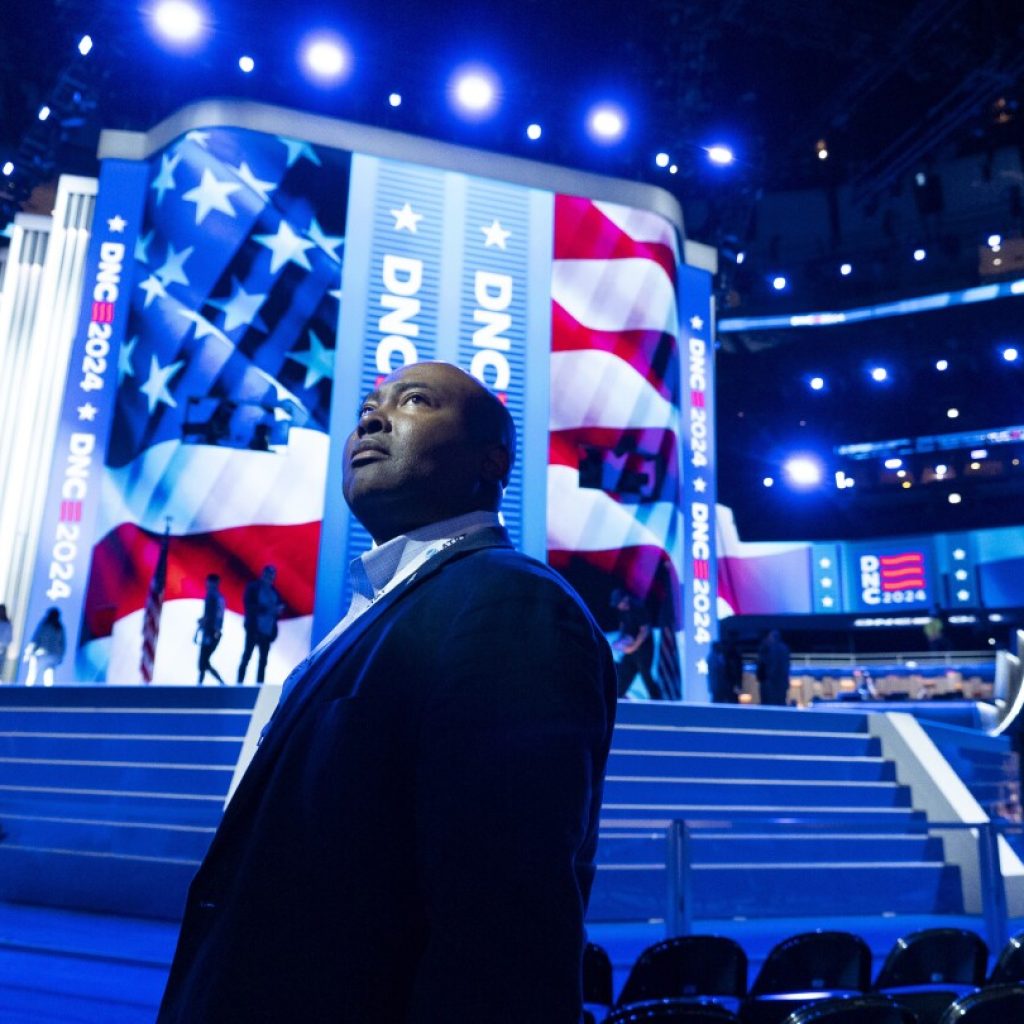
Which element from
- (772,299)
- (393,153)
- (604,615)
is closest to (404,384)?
(604,615)

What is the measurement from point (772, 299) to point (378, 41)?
57.1 ft

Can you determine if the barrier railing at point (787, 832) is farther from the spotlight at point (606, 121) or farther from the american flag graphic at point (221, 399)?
the spotlight at point (606, 121)

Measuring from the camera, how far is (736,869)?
276 inches

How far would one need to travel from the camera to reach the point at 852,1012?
2.24m

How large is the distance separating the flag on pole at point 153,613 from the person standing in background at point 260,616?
1.53 m

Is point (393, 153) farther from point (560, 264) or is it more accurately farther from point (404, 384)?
point (404, 384)

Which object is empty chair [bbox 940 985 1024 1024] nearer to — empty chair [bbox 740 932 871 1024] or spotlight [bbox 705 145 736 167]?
empty chair [bbox 740 932 871 1024]

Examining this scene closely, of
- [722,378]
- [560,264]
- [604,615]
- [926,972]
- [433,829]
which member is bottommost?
[926,972]

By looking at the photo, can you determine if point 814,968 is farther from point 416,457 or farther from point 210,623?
point 210,623

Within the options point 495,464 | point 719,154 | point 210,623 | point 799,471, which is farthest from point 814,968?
point 799,471

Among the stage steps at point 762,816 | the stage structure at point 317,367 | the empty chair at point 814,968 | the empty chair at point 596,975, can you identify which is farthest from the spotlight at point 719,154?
the empty chair at point 596,975

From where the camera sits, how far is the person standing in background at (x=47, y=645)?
11062mm

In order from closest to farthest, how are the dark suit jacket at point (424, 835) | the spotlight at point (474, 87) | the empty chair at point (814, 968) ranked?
the dark suit jacket at point (424, 835)
the empty chair at point (814, 968)
the spotlight at point (474, 87)

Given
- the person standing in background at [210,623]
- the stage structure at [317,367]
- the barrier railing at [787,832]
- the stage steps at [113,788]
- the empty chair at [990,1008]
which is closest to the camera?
the empty chair at [990,1008]
